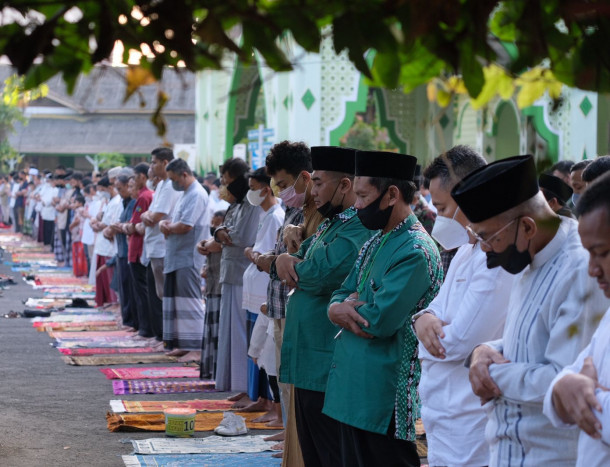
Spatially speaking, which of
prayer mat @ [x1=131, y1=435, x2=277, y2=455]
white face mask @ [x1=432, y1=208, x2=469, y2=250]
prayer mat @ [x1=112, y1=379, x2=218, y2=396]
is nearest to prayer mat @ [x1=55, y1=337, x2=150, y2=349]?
prayer mat @ [x1=112, y1=379, x2=218, y2=396]

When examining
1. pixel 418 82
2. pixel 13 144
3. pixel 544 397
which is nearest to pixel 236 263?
pixel 544 397

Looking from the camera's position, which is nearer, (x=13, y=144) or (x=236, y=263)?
(x=236, y=263)

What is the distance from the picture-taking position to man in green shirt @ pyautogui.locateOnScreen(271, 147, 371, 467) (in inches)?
195

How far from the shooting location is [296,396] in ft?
16.8

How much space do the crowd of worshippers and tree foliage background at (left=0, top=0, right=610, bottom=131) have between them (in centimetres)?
55

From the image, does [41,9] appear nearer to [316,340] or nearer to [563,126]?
[316,340]

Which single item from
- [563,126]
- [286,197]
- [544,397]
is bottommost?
[544,397]

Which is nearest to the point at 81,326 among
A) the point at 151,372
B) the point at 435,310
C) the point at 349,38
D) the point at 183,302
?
the point at 183,302

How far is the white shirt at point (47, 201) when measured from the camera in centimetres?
2550

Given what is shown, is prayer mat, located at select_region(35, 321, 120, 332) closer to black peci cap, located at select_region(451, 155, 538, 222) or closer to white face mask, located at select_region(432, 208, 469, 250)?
white face mask, located at select_region(432, 208, 469, 250)

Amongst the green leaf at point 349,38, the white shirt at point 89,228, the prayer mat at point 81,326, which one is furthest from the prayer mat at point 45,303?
the green leaf at point 349,38

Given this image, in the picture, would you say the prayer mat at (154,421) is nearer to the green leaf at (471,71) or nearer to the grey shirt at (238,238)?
the grey shirt at (238,238)

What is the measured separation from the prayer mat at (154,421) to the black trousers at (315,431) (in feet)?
7.54

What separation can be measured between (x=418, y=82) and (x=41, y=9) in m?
0.81
